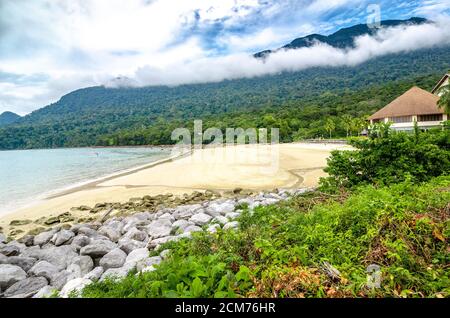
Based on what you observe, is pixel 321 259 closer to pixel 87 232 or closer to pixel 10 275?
pixel 10 275

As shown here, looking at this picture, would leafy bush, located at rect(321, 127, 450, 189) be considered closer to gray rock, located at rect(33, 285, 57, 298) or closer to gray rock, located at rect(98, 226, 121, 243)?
gray rock, located at rect(98, 226, 121, 243)

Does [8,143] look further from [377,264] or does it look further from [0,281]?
[377,264]

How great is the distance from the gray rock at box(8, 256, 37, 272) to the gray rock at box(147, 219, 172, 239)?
7.60 feet

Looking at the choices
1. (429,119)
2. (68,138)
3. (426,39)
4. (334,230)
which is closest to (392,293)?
(334,230)

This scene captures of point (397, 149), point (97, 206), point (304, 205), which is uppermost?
point (397, 149)

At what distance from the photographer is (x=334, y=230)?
3.89m

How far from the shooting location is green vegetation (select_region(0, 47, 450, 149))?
6297 cm

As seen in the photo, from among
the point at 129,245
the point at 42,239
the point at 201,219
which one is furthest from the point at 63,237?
the point at 201,219

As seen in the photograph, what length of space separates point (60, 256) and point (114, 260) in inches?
55.1

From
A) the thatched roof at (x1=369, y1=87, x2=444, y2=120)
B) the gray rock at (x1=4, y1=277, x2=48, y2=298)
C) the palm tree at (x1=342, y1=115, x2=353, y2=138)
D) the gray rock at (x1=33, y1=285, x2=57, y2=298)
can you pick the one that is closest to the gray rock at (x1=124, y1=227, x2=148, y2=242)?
the gray rock at (x1=4, y1=277, x2=48, y2=298)

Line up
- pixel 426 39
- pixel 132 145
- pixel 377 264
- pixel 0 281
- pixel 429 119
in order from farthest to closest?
pixel 132 145
pixel 429 119
pixel 426 39
pixel 0 281
pixel 377 264

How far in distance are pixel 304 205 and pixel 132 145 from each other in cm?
11715

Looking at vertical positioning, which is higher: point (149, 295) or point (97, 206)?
point (149, 295)

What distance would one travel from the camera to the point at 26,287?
163 inches
